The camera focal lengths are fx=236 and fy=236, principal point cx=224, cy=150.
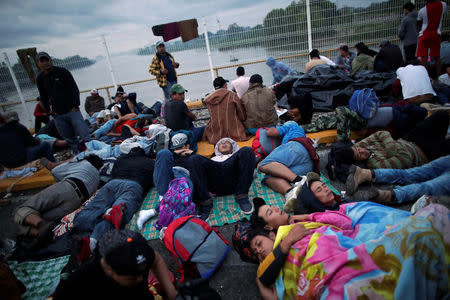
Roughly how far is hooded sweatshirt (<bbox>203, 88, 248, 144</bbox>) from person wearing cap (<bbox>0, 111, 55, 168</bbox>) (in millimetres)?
3306

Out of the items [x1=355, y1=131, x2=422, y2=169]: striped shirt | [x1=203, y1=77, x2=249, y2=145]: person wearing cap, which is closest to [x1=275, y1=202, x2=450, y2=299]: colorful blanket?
[x1=355, y1=131, x2=422, y2=169]: striped shirt

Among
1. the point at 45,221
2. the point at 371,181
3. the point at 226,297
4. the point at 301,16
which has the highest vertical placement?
the point at 301,16

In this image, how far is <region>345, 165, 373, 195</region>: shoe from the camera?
266 cm

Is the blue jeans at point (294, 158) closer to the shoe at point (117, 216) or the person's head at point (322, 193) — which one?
the person's head at point (322, 193)

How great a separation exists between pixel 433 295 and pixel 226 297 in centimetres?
134

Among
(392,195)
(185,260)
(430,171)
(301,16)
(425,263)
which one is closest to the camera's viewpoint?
(425,263)

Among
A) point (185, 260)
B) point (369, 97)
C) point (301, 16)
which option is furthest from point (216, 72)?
point (185, 260)

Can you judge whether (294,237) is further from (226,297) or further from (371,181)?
(371,181)

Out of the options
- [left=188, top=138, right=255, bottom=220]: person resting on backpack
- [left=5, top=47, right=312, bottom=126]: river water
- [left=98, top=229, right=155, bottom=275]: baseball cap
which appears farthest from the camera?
[left=5, top=47, right=312, bottom=126]: river water

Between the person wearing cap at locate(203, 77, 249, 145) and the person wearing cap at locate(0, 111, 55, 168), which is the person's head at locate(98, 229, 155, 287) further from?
the person wearing cap at locate(0, 111, 55, 168)

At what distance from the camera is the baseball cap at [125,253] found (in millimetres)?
1310

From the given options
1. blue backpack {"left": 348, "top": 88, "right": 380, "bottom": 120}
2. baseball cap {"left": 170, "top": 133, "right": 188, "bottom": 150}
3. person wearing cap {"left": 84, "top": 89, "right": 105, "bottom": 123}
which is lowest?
baseball cap {"left": 170, "top": 133, "right": 188, "bottom": 150}

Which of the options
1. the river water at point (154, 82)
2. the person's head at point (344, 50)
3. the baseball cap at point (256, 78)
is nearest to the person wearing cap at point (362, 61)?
the person's head at point (344, 50)

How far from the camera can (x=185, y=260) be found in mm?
2029
